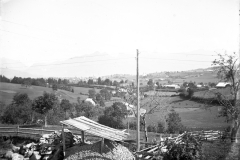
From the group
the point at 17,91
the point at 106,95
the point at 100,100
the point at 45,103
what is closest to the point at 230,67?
the point at 45,103

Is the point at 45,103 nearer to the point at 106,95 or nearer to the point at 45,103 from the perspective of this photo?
the point at 45,103

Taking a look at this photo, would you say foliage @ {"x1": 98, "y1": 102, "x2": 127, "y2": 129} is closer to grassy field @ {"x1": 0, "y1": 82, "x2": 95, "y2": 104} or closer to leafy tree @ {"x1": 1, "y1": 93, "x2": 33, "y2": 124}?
leafy tree @ {"x1": 1, "y1": 93, "x2": 33, "y2": 124}

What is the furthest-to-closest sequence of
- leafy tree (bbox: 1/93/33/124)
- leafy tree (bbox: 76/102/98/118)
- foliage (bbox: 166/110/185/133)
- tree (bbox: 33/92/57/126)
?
1. leafy tree (bbox: 76/102/98/118)
2. leafy tree (bbox: 1/93/33/124)
3. tree (bbox: 33/92/57/126)
4. foliage (bbox: 166/110/185/133)

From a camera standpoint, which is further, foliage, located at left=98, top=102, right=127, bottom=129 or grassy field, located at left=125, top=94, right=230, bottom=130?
foliage, located at left=98, top=102, right=127, bottom=129

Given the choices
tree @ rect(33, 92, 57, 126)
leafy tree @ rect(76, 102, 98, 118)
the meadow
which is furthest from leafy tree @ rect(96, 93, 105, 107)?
tree @ rect(33, 92, 57, 126)

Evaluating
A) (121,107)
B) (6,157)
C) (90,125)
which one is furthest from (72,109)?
(90,125)

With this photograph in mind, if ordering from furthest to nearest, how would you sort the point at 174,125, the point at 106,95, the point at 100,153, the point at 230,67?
the point at 106,95, the point at 174,125, the point at 230,67, the point at 100,153

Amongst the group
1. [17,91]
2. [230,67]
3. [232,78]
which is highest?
[230,67]

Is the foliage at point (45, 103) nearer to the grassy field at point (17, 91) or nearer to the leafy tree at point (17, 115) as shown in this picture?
the leafy tree at point (17, 115)

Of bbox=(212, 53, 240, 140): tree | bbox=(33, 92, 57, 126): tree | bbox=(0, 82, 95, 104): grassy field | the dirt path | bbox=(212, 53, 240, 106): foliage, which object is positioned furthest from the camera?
bbox=(0, 82, 95, 104): grassy field
